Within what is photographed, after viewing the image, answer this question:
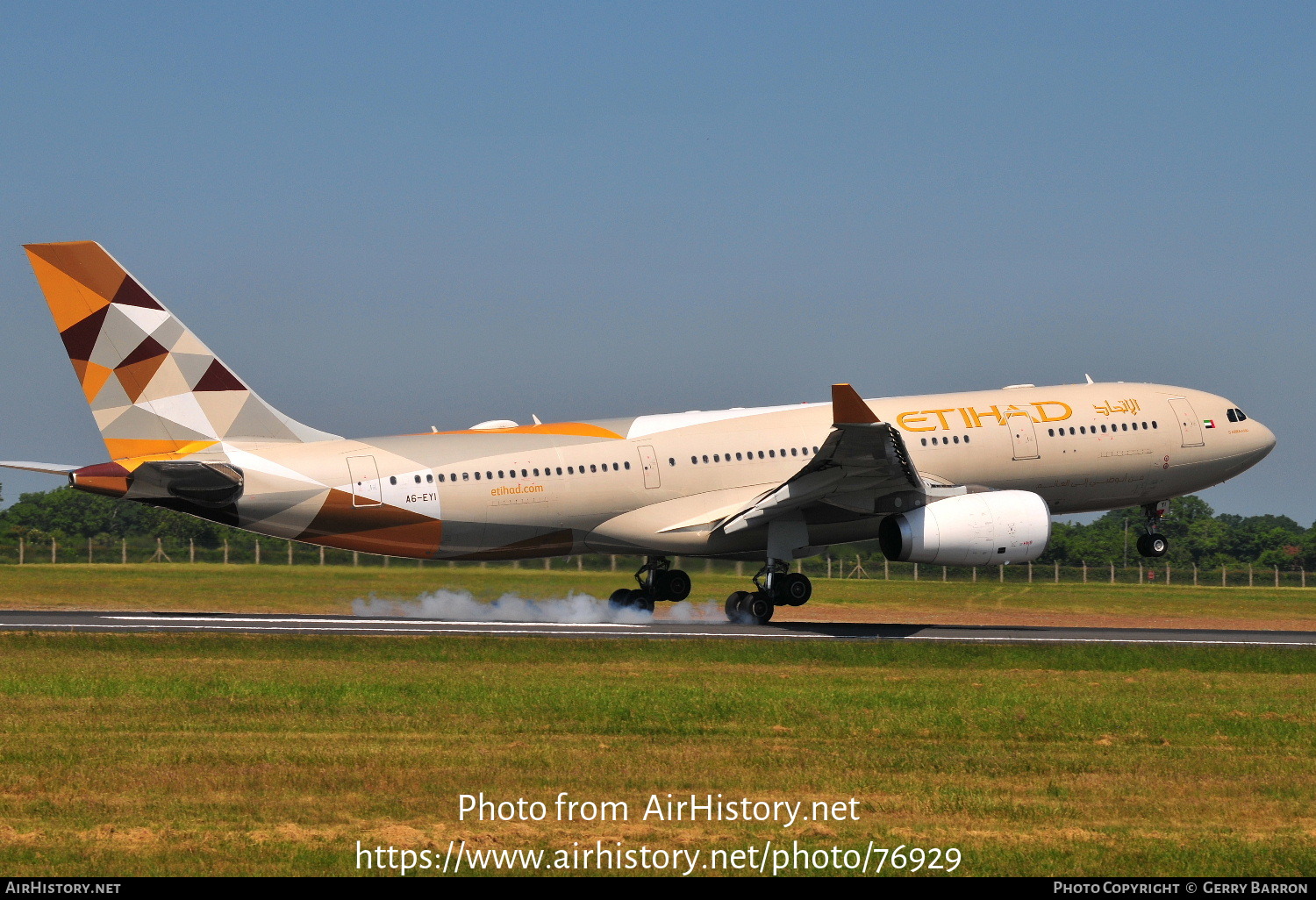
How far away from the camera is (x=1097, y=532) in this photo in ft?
370

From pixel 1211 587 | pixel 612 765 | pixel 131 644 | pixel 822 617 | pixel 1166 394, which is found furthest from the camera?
pixel 1211 587

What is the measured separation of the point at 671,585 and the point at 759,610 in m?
4.47

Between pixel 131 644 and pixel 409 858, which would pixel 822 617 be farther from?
pixel 409 858

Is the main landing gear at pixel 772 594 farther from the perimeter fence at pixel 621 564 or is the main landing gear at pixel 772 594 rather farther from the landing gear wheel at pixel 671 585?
the perimeter fence at pixel 621 564

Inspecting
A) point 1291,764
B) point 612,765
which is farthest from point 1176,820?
point 612,765

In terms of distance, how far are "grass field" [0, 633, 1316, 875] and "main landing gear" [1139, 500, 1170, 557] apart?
11050mm

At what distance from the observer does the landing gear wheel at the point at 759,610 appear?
38.3 metres

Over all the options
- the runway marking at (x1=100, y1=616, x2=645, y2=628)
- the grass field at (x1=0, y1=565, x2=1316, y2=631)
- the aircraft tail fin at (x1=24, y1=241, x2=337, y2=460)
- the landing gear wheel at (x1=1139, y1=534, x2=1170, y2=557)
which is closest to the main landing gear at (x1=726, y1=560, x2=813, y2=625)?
the runway marking at (x1=100, y1=616, x2=645, y2=628)

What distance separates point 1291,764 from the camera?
63.3 ft

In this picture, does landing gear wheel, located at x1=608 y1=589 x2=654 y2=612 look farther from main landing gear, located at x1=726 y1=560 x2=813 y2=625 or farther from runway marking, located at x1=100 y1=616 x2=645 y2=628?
main landing gear, located at x1=726 y1=560 x2=813 y2=625

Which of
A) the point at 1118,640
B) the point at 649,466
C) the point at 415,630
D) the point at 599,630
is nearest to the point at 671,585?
the point at 649,466

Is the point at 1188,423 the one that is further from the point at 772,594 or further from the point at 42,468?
the point at 42,468

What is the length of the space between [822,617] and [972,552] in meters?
13.0

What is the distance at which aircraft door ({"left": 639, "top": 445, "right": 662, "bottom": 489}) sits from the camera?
128ft
